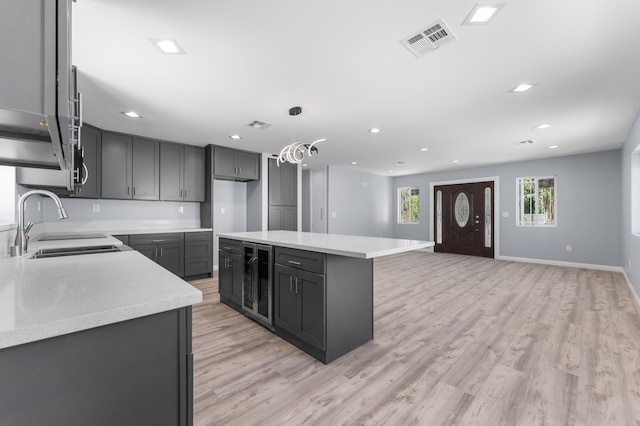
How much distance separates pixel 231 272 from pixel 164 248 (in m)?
1.77

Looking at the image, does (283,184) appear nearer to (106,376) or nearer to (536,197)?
(106,376)

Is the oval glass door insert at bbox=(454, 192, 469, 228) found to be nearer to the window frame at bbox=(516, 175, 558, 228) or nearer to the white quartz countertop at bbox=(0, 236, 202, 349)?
the window frame at bbox=(516, 175, 558, 228)

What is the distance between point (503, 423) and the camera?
60.9 inches

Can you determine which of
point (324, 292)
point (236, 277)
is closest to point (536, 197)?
point (324, 292)

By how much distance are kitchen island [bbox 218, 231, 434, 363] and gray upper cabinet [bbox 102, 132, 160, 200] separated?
9.80ft

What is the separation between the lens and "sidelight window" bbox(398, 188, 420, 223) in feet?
28.7

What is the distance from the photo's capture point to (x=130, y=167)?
177 inches

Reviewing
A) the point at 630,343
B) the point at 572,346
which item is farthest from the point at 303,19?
the point at 630,343

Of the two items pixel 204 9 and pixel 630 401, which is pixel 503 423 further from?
pixel 204 9

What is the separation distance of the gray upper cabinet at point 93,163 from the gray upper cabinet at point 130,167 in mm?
60

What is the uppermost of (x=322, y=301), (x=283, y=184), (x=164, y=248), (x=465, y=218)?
(x=283, y=184)

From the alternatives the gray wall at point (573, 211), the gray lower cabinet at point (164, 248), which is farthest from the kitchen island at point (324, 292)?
the gray wall at point (573, 211)

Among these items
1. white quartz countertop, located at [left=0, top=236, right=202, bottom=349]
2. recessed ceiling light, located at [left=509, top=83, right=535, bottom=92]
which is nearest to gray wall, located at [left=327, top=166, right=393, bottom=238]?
recessed ceiling light, located at [left=509, top=83, right=535, bottom=92]

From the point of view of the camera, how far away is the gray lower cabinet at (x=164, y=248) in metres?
4.22
